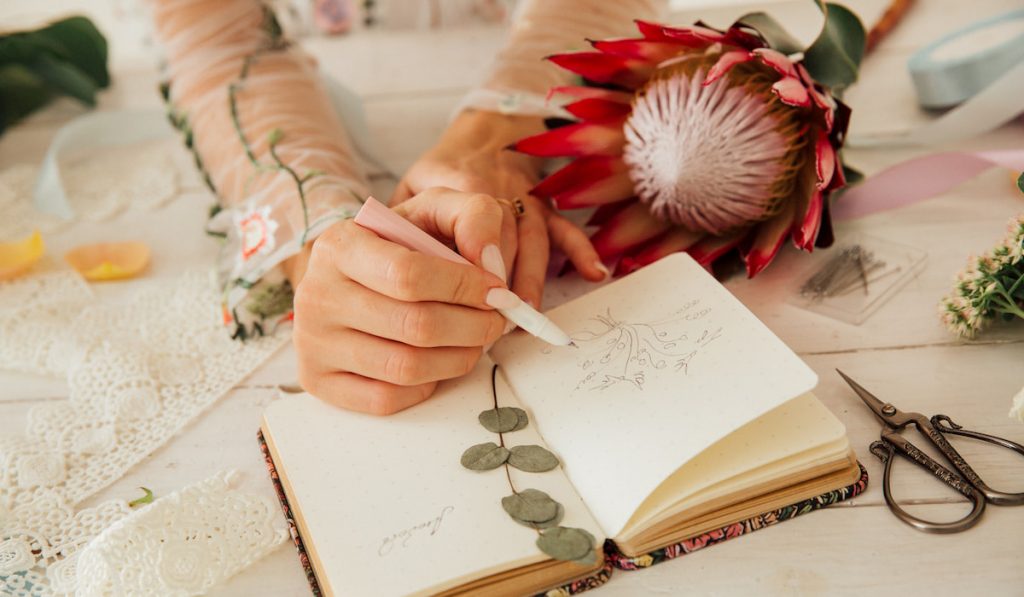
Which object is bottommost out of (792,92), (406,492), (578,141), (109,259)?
(109,259)

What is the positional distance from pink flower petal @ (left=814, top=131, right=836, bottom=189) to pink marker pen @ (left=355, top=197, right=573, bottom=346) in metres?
0.24

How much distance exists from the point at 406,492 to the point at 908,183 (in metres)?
0.61

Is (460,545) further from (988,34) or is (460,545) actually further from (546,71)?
(988,34)

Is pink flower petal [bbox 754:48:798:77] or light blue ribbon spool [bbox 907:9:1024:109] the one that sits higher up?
pink flower petal [bbox 754:48:798:77]

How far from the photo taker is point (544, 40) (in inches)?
38.3

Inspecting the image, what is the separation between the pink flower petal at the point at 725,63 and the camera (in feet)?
2.14

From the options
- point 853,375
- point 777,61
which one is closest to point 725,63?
point 777,61

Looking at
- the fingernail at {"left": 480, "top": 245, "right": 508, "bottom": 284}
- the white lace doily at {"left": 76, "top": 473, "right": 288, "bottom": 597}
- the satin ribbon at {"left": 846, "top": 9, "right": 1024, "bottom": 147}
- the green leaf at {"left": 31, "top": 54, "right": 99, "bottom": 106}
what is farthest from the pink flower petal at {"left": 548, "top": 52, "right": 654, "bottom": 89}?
the green leaf at {"left": 31, "top": 54, "right": 99, "bottom": 106}

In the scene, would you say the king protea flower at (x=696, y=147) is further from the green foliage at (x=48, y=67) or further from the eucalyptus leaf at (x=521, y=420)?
the green foliage at (x=48, y=67)

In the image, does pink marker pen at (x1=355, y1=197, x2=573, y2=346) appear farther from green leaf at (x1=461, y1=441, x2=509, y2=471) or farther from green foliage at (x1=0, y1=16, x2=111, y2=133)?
green foliage at (x1=0, y1=16, x2=111, y2=133)

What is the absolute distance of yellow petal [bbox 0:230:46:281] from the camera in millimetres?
862

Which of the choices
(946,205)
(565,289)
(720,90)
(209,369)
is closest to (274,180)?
(209,369)

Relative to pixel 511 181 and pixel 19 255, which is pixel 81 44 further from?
pixel 511 181

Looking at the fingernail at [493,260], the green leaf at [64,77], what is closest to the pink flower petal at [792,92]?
the fingernail at [493,260]
